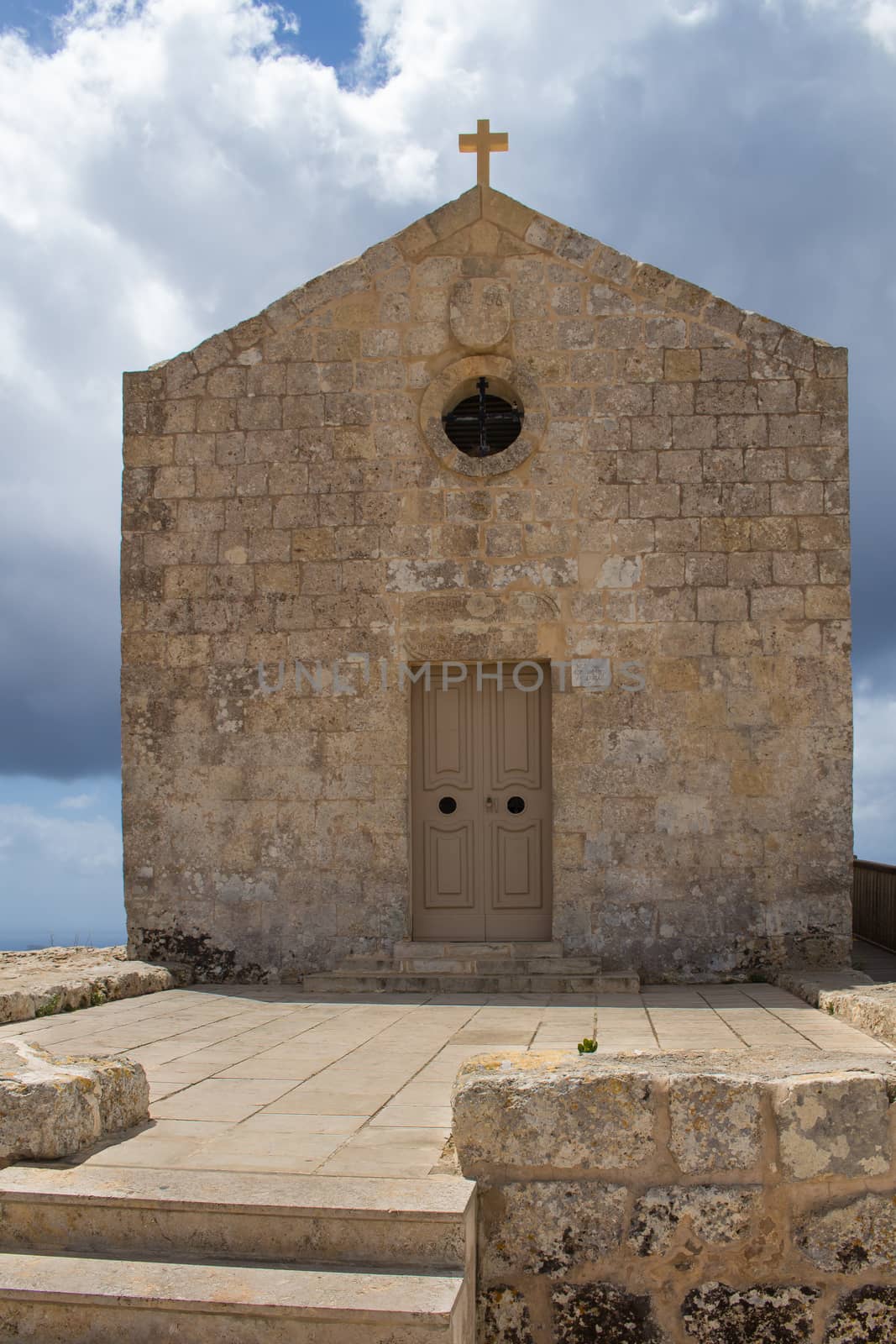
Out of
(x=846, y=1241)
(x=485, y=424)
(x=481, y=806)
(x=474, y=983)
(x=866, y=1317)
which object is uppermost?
(x=485, y=424)

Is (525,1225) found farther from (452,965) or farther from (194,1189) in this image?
(452,965)

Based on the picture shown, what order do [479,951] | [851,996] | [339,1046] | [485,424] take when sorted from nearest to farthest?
[339,1046] → [851,996] → [479,951] → [485,424]

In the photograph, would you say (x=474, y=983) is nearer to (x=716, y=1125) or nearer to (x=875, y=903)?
(x=716, y=1125)

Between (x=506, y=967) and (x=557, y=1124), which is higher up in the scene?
(x=557, y=1124)

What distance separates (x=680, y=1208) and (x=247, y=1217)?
1.31 metres

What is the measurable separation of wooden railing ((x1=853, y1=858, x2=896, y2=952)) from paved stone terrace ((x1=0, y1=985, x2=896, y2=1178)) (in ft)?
11.5

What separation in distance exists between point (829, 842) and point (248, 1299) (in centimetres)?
603

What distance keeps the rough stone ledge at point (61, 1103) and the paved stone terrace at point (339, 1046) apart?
0.33ft

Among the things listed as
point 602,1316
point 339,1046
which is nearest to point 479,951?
point 339,1046

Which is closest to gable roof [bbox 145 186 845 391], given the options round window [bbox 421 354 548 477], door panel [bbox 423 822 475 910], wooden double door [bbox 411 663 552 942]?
round window [bbox 421 354 548 477]

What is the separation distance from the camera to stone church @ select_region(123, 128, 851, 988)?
8.16 metres

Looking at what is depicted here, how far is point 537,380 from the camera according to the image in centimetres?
862

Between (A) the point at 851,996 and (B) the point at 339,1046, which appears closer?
(B) the point at 339,1046

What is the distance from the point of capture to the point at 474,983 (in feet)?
25.5
